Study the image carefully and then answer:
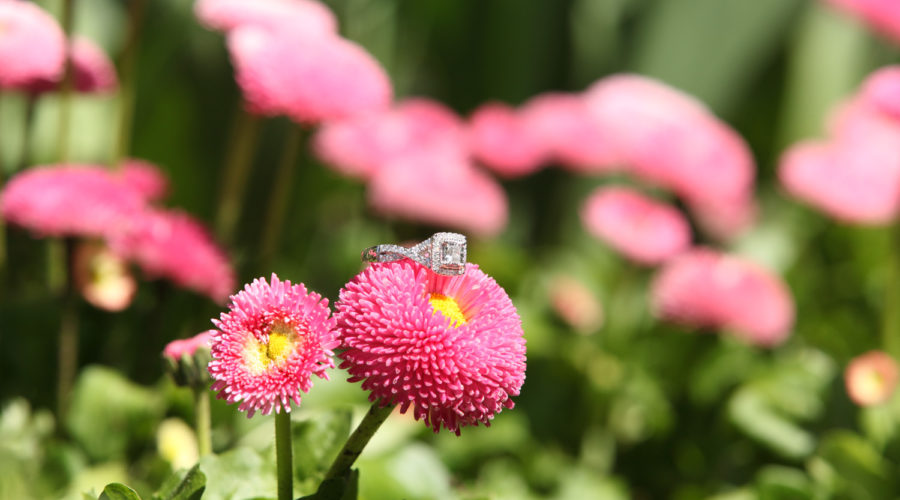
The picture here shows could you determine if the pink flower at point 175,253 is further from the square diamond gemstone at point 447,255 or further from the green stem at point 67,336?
the square diamond gemstone at point 447,255

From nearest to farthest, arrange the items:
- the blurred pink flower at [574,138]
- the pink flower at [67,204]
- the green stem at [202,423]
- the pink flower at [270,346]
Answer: the pink flower at [270,346], the green stem at [202,423], the pink flower at [67,204], the blurred pink flower at [574,138]

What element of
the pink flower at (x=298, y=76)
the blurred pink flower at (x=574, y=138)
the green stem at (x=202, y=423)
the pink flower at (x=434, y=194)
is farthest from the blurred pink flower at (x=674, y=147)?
the green stem at (x=202, y=423)

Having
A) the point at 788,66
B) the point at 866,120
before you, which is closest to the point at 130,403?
the point at 866,120

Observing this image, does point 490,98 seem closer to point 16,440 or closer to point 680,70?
point 680,70

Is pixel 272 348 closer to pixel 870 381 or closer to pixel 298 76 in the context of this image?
pixel 298 76

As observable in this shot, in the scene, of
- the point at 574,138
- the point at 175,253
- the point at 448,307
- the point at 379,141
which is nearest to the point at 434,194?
the point at 379,141
